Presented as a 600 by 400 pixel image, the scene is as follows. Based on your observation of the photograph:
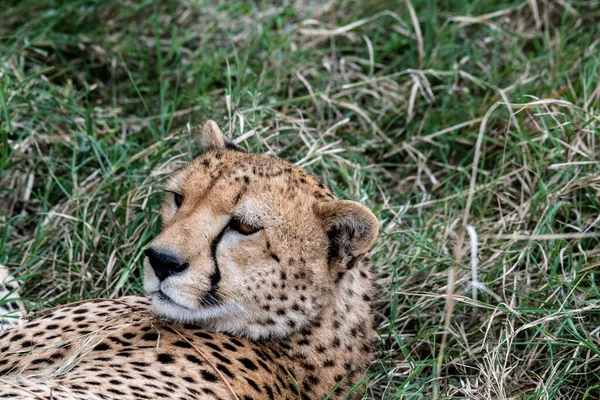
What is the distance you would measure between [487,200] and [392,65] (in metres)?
1.20

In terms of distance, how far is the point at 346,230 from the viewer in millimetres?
3059

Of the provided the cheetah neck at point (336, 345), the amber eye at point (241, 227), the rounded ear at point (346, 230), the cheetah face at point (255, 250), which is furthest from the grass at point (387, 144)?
the amber eye at point (241, 227)

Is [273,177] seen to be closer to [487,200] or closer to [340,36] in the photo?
[487,200]

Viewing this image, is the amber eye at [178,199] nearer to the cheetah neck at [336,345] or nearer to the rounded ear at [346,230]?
the rounded ear at [346,230]

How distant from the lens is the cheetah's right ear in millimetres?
3445

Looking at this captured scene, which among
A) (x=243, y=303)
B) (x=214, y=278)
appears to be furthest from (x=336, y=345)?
(x=214, y=278)

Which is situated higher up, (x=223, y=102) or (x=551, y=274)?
(x=223, y=102)

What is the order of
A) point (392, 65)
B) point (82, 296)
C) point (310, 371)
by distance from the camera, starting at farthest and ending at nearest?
point (392, 65), point (82, 296), point (310, 371)

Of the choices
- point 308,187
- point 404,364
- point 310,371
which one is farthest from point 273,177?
point 404,364

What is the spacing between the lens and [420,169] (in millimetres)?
4547

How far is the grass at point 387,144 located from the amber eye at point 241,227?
667 millimetres

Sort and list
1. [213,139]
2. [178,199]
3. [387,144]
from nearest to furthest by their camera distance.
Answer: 1. [178,199]
2. [213,139]
3. [387,144]

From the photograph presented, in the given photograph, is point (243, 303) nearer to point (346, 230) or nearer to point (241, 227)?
point (241, 227)

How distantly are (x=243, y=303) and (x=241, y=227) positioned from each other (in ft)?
0.78
